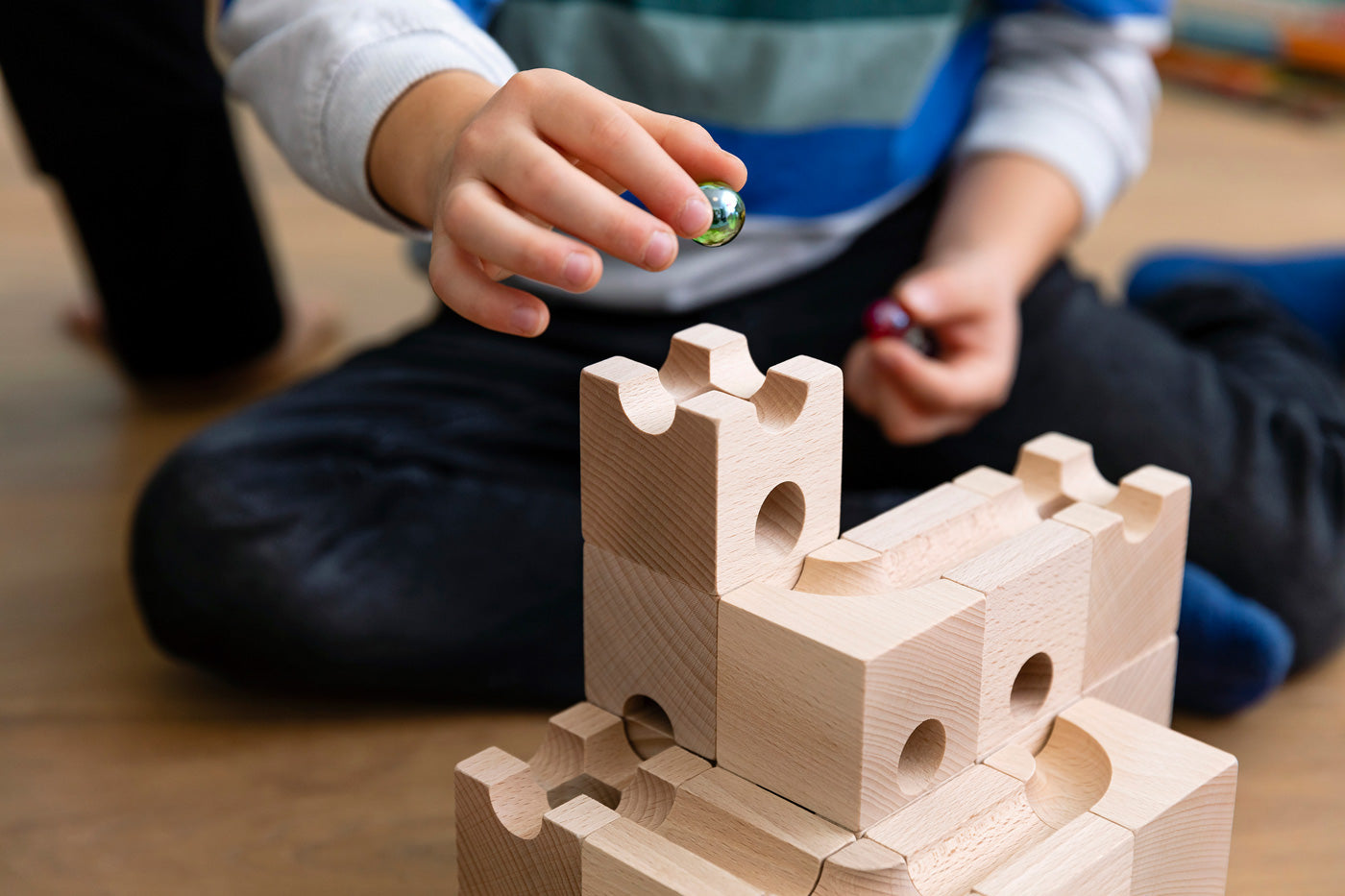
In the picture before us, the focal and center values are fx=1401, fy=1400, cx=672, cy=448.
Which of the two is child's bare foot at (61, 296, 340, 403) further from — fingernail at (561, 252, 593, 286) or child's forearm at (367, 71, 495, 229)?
fingernail at (561, 252, 593, 286)

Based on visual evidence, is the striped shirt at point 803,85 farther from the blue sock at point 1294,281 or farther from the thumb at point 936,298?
the blue sock at point 1294,281

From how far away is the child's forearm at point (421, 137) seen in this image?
1.72 feet

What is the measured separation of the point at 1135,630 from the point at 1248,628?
22 centimetres

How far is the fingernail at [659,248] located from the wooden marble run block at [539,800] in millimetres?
187

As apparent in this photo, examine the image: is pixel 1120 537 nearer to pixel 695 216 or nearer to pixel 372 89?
pixel 695 216

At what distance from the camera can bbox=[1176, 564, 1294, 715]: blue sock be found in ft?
2.43

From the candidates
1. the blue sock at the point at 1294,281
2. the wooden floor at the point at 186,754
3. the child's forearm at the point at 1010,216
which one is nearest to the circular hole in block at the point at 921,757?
the wooden floor at the point at 186,754

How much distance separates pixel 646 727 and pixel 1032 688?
15 centimetres

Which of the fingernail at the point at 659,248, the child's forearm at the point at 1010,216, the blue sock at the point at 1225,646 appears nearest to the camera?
the fingernail at the point at 659,248

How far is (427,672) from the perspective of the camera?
78 centimetres

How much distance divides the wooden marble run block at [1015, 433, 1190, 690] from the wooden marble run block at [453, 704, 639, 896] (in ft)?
0.61

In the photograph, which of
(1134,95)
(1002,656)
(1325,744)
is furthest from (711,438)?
(1134,95)

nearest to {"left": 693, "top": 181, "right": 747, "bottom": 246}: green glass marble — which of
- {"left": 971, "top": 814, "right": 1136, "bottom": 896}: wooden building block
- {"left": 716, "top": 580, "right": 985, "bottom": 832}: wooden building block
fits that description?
{"left": 716, "top": 580, "right": 985, "bottom": 832}: wooden building block

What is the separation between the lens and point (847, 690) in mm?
430
